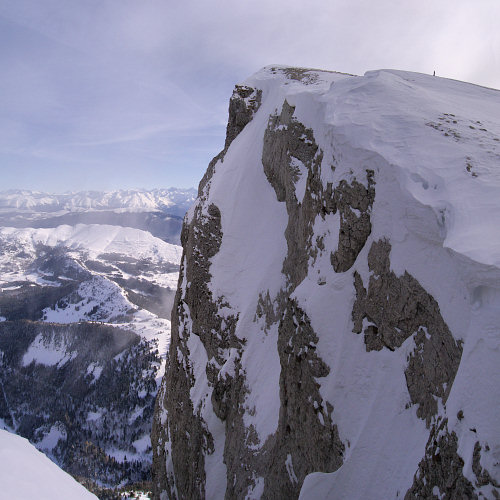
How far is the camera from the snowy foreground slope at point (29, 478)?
5.41 m

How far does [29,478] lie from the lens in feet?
19.0

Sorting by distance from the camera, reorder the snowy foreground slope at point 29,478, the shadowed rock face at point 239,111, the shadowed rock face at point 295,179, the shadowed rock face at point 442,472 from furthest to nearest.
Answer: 1. the shadowed rock face at point 239,111
2. the shadowed rock face at point 295,179
3. the shadowed rock face at point 442,472
4. the snowy foreground slope at point 29,478

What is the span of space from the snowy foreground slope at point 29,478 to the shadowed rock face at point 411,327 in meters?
8.80

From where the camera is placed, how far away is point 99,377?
536 ft

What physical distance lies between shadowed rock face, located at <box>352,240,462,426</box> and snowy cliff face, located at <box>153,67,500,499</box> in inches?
1.9

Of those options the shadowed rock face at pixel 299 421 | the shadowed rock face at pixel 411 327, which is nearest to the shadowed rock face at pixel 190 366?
the shadowed rock face at pixel 299 421

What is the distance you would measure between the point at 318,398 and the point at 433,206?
8020 mm

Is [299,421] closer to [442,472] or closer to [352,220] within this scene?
[442,472]

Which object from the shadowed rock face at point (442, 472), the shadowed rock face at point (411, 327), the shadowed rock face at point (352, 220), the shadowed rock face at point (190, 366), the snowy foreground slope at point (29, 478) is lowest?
the shadowed rock face at point (190, 366)

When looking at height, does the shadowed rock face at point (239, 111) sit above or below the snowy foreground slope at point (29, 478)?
above

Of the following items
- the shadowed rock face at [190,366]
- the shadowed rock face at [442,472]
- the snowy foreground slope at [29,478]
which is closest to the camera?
the snowy foreground slope at [29,478]

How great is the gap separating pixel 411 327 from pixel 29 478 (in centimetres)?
1015

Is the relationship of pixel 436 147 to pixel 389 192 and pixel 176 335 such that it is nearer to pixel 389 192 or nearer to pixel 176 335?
pixel 389 192

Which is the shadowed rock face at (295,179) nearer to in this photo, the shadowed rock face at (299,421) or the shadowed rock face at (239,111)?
the shadowed rock face at (299,421)
